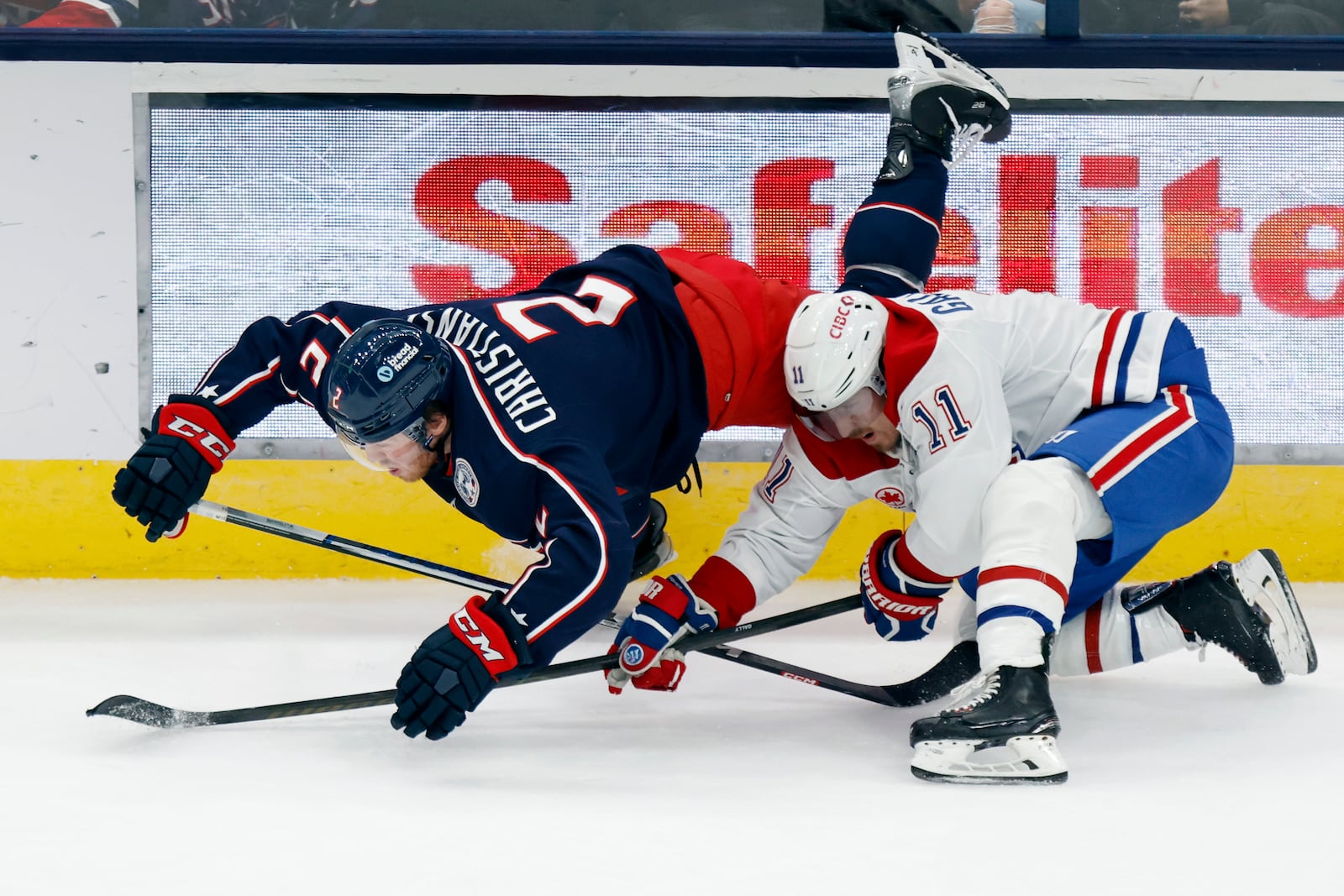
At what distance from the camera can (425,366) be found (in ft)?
6.33

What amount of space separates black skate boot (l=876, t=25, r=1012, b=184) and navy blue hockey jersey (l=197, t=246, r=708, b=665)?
725 millimetres

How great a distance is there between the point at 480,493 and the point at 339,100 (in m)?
1.48

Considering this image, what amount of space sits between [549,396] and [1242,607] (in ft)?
4.03

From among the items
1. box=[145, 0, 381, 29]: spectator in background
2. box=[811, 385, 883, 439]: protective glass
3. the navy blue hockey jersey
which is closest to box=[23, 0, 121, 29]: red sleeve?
box=[145, 0, 381, 29]: spectator in background

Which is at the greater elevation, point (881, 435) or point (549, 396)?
point (549, 396)

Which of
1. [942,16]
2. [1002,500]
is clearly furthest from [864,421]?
[942,16]

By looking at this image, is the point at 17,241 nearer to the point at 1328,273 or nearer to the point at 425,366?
the point at 425,366

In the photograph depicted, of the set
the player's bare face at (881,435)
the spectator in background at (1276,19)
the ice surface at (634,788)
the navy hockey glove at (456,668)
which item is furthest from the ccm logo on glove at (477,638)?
the spectator in background at (1276,19)

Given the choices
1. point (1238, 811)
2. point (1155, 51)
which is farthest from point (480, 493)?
point (1155, 51)

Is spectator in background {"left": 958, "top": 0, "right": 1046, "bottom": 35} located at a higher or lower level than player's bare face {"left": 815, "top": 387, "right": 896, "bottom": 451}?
higher

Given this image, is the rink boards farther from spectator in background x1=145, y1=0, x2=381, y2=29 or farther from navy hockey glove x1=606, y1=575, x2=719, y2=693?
spectator in background x1=145, y1=0, x2=381, y2=29

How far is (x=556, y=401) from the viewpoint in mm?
1938

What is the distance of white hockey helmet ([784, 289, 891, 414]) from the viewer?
2.02m

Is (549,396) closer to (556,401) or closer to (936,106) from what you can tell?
(556,401)
